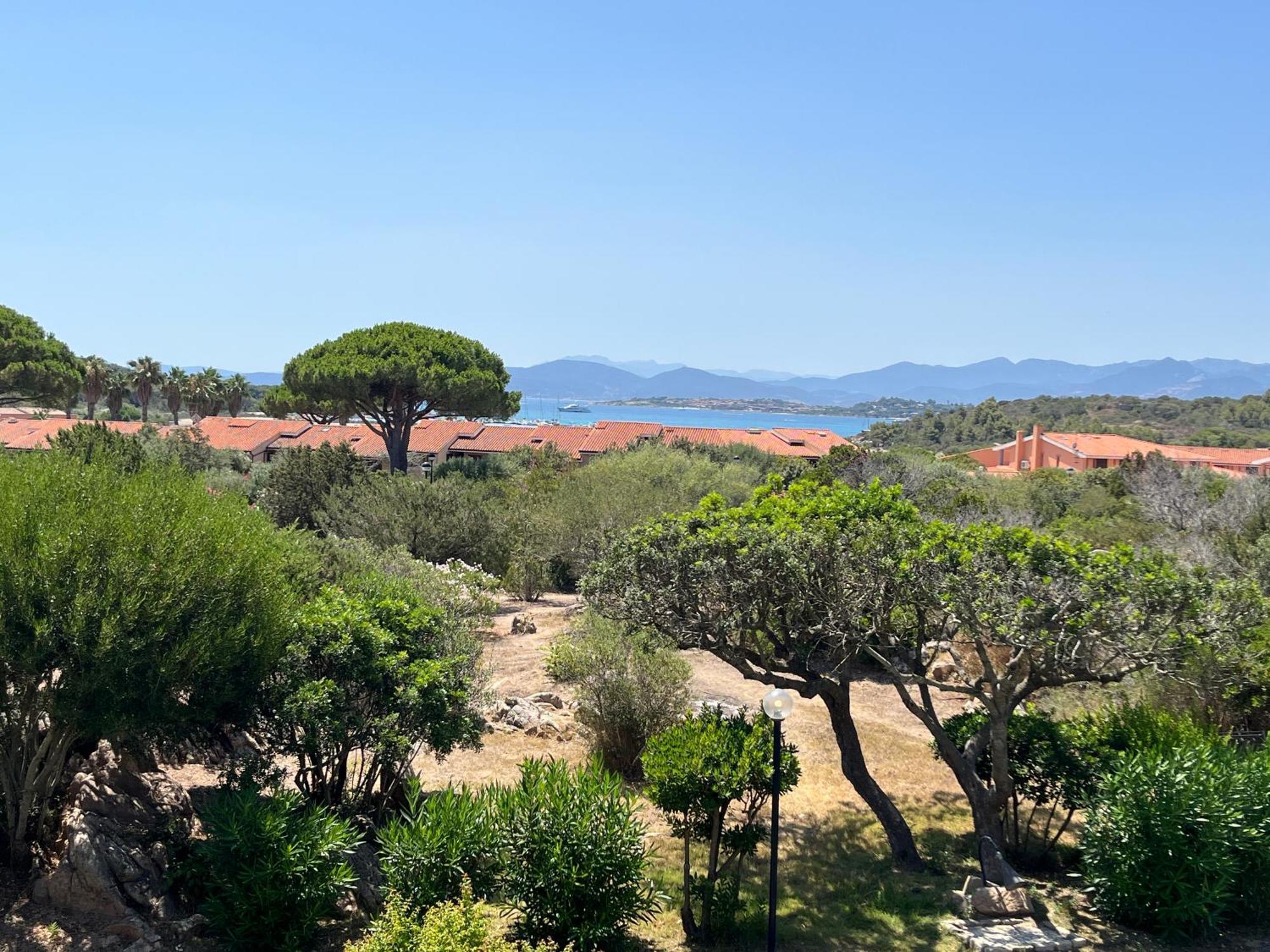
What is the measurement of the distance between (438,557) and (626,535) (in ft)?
52.6

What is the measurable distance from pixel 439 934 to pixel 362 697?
14.7 ft

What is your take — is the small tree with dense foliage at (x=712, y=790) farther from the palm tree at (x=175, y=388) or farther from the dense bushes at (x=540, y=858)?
the palm tree at (x=175, y=388)

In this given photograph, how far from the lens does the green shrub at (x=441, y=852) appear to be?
8.32m

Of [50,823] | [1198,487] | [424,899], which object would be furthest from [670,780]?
[1198,487]

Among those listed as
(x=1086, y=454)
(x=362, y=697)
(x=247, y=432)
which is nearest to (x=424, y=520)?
(x=362, y=697)

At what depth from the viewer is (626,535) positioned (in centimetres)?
1195

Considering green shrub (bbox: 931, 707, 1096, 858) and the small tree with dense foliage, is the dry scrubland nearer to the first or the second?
the small tree with dense foliage

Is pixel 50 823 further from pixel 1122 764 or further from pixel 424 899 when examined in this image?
pixel 1122 764

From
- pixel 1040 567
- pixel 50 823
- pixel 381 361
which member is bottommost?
pixel 50 823

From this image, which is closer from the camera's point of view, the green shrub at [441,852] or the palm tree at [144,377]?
the green shrub at [441,852]

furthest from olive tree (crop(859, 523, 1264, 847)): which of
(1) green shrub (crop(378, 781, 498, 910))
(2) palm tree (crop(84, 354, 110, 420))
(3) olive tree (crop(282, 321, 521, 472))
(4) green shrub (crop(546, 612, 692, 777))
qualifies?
(2) palm tree (crop(84, 354, 110, 420))

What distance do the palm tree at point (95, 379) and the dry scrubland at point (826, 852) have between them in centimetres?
6916

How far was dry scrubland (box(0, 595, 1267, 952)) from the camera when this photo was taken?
9547mm

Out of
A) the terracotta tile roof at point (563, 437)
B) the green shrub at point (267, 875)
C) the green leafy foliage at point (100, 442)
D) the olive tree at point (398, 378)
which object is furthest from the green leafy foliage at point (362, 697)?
the terracotta tile roof at point (563, 437)
